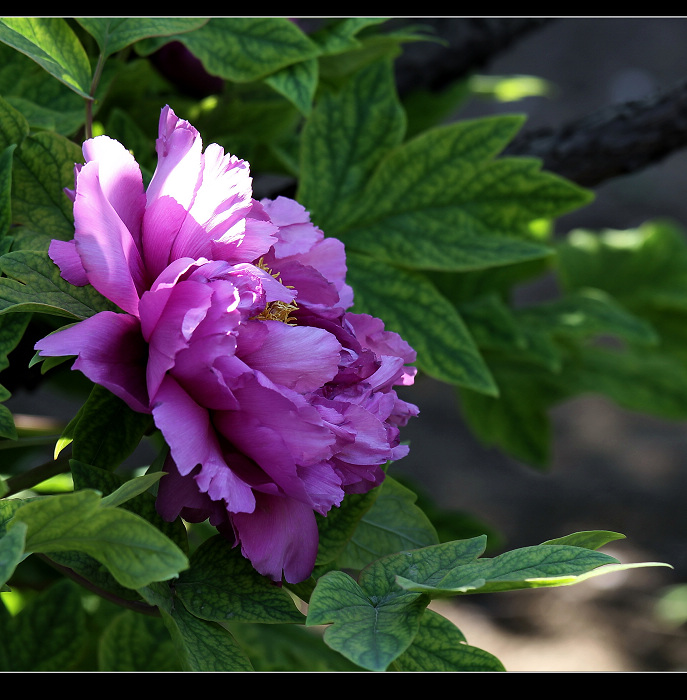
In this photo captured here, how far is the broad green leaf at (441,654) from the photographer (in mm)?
333

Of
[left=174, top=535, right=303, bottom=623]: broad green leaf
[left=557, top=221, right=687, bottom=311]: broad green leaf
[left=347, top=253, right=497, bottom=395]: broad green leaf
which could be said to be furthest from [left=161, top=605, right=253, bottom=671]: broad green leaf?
[left=557, top=221, right=687, bottom=311]: broad green leaf

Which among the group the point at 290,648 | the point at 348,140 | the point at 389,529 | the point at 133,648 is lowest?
the point at 290,648

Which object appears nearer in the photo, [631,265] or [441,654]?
[441,654]

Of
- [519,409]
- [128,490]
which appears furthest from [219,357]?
[519,409]

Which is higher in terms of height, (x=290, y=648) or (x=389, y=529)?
(x=389, y=529)

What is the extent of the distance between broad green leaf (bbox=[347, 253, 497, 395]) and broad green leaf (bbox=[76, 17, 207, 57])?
18cm

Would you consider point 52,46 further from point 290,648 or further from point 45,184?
point 290,648

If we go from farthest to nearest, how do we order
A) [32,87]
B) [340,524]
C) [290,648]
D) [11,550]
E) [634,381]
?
[634,381] → [290,648] → [32,87] → [340,524] → [11,550]

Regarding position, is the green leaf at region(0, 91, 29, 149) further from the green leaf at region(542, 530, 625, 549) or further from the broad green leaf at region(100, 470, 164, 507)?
the green leaf at region(542, 530, 625, 549)

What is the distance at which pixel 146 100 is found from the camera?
58cm

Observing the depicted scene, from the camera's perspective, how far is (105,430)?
13.7 inches

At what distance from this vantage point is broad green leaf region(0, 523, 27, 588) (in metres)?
0.27

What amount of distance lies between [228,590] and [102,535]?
0.27 feet

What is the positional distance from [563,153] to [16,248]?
47cm
